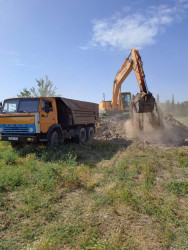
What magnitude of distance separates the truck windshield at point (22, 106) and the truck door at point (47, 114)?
30cm

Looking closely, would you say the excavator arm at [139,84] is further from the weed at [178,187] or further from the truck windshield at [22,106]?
the weed at [178,187]

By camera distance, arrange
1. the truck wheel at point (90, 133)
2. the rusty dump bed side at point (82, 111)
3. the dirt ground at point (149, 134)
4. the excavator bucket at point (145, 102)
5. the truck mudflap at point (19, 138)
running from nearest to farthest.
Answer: the truck mudflap at point (19, 138) → the rusty dump bed side at point (82, 111) → the excavator bucket at point (145, 102) → the dirt ground at point (149, 134) → the truck wheel at point (90, 133)

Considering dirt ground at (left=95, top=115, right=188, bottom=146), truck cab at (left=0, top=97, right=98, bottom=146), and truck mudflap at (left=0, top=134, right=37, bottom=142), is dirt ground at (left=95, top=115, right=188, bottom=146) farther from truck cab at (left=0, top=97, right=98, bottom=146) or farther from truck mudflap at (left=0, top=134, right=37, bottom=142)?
truck mudflap at (left=0, top=134, right=37, bottom=142)

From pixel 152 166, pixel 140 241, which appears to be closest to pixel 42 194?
pixel 140 241

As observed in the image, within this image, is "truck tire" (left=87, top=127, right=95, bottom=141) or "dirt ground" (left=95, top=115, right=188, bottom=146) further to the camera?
"truck tire" (left=87, top=127, right=95, bottom=141)

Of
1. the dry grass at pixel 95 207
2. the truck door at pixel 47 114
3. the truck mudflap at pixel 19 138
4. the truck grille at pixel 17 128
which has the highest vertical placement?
the truck door at pixel 47 114

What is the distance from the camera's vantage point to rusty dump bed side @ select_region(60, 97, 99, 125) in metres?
10.1

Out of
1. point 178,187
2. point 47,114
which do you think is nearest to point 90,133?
point 47,114

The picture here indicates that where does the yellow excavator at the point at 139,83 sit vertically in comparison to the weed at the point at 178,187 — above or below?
above

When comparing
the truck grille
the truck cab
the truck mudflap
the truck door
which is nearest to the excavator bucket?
the truck cab

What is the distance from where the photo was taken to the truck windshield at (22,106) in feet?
27.2

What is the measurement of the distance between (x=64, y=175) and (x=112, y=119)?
1231 cm

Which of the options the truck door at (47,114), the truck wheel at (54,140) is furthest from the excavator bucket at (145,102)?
the truck wheel at (54,140)

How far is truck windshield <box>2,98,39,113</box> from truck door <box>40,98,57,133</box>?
0.30 m
